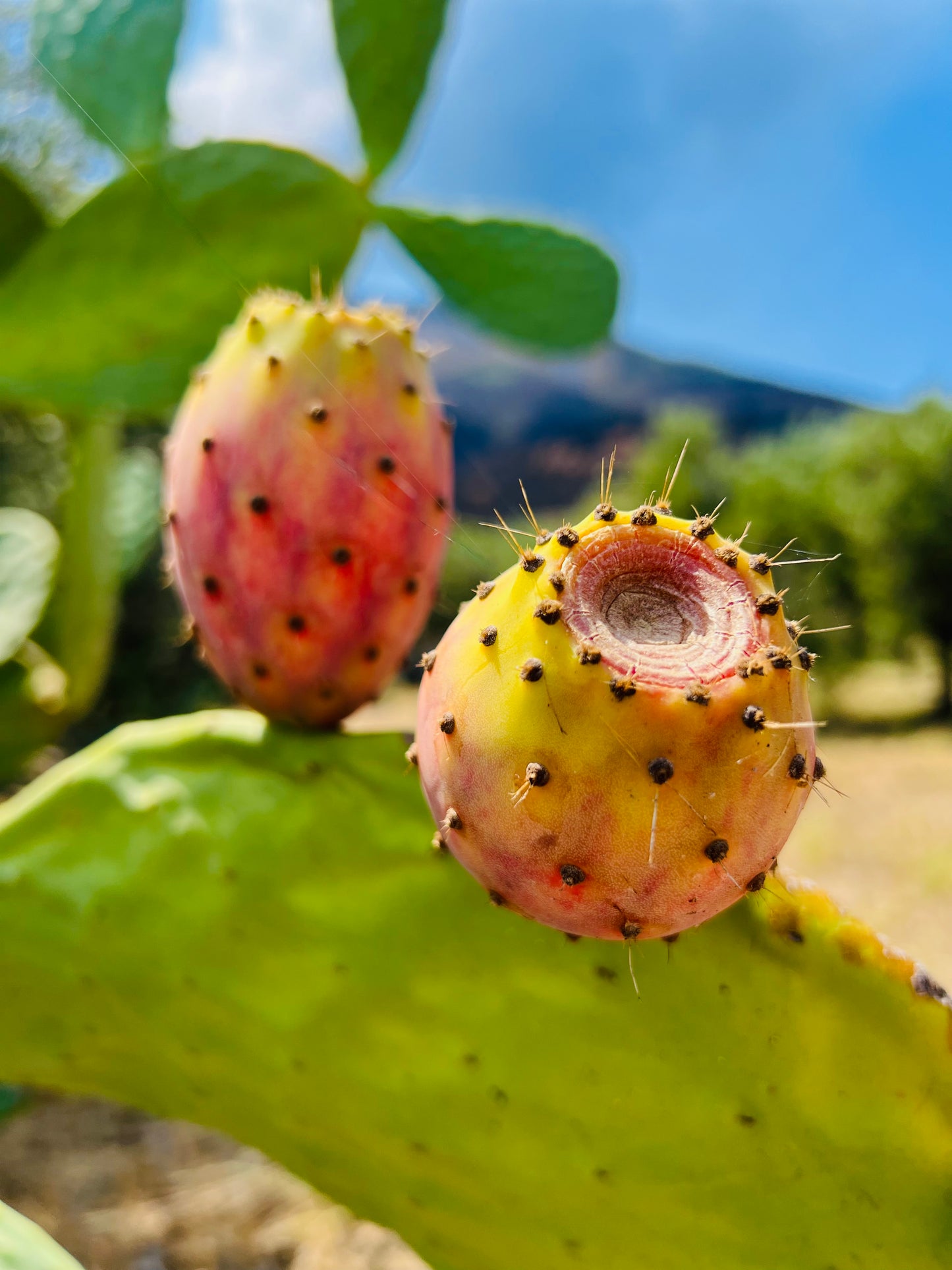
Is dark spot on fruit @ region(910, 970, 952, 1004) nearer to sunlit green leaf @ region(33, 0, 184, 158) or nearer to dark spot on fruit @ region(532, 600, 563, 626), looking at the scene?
dark spot on fruit @ region(532, 600, 563, 626)

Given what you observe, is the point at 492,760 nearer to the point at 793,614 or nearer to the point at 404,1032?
the point at 793,614

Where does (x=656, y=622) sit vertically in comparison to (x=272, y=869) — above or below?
above

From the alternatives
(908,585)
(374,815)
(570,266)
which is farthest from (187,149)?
(908,585)

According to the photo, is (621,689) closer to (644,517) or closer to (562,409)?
(644,517)

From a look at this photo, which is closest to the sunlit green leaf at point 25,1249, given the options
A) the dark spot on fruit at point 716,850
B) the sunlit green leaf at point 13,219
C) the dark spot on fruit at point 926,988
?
the dark spot on fruit at point 716,850

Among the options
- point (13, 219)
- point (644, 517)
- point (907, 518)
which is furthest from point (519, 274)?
point (907, 518)

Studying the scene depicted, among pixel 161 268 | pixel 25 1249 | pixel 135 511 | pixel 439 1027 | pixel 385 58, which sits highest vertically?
pixel 385 58
